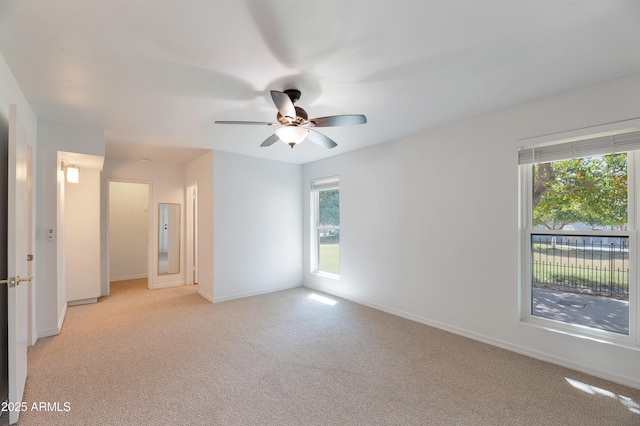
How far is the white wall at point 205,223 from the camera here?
4.55 metres

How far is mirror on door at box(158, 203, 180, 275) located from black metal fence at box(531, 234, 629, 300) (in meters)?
5.71

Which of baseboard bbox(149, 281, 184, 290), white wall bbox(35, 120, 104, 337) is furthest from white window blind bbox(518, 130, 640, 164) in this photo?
baseboard bbox(149, 281, 184, 290)

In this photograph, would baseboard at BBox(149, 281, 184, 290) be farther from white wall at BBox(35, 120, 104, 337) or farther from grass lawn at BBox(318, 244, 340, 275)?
grass lawn at BBox(318, 244, 340, 275)

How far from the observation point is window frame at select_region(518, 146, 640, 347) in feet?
7.50

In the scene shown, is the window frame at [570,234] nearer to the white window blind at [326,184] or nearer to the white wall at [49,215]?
the white window blind at [326,184]

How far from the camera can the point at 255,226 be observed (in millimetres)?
4945

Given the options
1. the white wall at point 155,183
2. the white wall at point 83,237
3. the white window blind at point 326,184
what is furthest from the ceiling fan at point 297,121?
the white wall at point 155,183

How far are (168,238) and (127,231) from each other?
5.00 feet

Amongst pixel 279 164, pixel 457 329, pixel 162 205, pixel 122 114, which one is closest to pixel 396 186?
pixel 457 329

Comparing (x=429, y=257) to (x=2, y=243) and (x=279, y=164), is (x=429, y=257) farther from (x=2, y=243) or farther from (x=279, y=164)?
(x=2, y=243)

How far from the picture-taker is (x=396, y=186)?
12.9 ft

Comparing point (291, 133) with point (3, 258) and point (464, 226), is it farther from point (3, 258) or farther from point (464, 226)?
point (3, 258)

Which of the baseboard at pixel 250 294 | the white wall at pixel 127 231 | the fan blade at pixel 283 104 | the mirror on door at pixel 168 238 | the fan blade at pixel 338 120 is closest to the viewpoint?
the fan blade at pixel 283 104

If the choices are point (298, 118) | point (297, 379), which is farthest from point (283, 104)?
point (297, 379)
